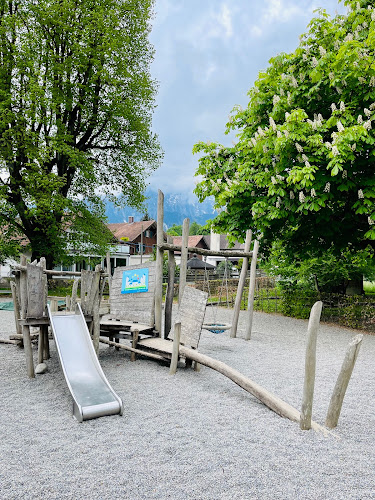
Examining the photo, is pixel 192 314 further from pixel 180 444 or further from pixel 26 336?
pixel 180 444

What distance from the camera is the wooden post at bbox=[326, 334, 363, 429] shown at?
12.4ft

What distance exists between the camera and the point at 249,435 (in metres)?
3.88

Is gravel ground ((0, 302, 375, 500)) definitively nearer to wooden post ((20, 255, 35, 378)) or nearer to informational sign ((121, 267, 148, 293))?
wooden post ((20, 255, 35, 378))

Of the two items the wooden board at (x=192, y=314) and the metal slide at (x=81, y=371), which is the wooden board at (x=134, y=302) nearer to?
the wooden board at (x=192, y=314)

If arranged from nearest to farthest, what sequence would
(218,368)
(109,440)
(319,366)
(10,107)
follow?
(109,440)
(218,368)
(319,366)
(10,107)

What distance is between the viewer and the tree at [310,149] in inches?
320

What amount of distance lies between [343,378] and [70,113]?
20135 mm

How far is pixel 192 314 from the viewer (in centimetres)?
688

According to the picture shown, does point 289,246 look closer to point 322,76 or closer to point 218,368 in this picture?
point 322,76

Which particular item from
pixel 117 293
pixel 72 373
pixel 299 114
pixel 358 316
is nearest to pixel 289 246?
pixel 358 316

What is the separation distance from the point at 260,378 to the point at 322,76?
6933 millimetres

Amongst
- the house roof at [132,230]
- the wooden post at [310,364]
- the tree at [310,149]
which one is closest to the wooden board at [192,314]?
the wooden post at [310,364]

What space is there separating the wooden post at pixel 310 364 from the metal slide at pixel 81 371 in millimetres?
1999

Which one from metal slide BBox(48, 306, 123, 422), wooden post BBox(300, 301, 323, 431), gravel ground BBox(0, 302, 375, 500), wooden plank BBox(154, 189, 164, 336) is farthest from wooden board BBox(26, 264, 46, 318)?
wooden post BBox(300, 301, 323, 431)
